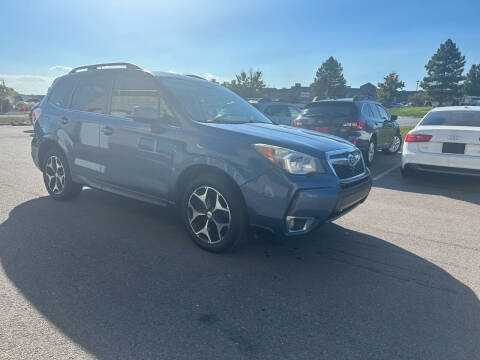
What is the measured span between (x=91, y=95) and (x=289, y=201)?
3.12 m

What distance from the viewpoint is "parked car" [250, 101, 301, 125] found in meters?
11.1

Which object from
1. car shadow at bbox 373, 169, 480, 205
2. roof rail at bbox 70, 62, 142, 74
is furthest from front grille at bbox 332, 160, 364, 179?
car shadow at bbox 373, 169, 480, 205

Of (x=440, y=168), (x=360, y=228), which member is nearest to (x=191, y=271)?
(x=360, y=228)

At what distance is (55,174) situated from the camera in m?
4.96

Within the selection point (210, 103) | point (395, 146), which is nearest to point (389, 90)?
point (395, 146)

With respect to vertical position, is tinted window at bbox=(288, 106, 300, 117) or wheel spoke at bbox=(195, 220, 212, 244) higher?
tinted window at bbox=(288, 106, 300, 117)

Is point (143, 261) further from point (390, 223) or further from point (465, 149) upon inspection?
point (465, 149)

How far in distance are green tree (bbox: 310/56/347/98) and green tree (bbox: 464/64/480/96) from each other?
25.2 metres

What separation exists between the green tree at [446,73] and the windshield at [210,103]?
7501 centimetres

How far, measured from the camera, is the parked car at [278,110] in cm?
1111

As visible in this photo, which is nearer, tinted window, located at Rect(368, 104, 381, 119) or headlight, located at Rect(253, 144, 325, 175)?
headlight, located at Rect(253, 144, 325, 175)

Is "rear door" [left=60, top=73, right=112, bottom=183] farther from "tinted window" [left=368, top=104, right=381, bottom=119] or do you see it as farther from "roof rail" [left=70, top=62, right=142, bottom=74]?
"tinted window" [left=368, top=104, right=381, bottom=119]

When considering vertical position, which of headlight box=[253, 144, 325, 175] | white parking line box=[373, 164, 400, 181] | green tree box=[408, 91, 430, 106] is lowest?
white parking line box=[373, 164, 400, 181]

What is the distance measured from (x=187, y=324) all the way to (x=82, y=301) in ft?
2.76
